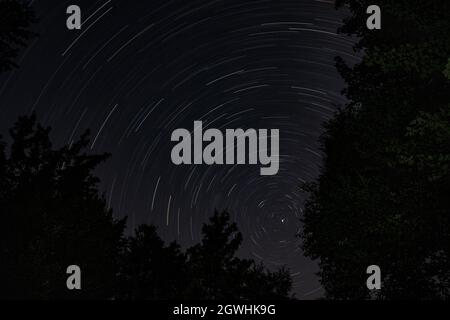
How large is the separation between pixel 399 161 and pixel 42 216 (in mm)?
10745

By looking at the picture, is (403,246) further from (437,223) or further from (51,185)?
(51,185)

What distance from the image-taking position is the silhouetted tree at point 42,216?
1581 cm

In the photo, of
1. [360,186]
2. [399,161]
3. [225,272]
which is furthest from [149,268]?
[399,161]

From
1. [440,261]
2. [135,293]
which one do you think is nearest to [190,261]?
[135,293]

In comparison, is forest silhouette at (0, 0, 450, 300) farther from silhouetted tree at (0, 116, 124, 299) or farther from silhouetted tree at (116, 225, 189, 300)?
silhouetted tree at (116, 225, 189, 300)

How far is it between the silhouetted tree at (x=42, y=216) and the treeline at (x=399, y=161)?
26.6 ft

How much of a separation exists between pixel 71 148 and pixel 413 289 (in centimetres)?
1126

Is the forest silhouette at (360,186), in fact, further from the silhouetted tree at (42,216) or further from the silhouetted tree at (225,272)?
the silhouetted tree at (225,272)

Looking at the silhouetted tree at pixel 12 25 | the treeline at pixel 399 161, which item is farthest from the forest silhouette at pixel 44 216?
the treeline at pixel 399 161

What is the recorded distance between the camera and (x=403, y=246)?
39.3 feet

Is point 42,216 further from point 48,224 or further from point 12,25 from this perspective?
point 12,25

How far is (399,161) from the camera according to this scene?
32.2ft

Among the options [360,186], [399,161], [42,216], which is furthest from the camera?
[42,216]
